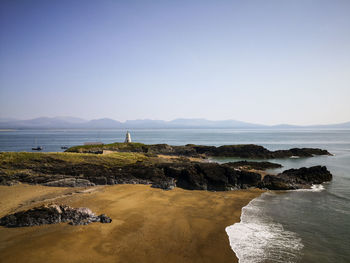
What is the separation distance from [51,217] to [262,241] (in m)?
9.79

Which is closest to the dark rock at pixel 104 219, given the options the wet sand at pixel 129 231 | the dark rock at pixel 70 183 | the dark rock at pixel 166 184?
the wet sand at pixel 129 231

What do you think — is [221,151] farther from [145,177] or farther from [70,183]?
[70,183]

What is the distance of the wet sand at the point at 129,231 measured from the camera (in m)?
7.89

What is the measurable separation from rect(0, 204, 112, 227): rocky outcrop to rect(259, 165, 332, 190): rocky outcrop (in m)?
14.2

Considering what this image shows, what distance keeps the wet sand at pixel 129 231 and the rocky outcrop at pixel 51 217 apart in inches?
13.6

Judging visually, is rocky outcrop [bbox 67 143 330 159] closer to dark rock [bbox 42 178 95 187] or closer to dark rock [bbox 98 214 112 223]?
dark rock [bbox 42 178 95 187]

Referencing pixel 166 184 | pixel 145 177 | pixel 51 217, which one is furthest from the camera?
pixel 145 177

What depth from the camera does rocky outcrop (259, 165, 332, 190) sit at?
18.4 metres

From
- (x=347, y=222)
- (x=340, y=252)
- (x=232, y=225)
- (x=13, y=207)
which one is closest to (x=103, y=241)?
(x=232, y=225)

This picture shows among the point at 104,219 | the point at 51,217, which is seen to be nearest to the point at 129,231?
the point at 104,219

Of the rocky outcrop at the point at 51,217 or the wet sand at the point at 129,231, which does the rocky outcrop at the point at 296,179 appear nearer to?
the wet sand at the point at 129,231

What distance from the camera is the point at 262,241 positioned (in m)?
9.33

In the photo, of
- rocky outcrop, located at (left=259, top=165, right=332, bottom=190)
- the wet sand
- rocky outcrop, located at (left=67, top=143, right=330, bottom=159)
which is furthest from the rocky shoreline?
rocky outcrop, located at (left=67, top=143, right=330, bottom=159)

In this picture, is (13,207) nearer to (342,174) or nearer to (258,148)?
(342,174)
